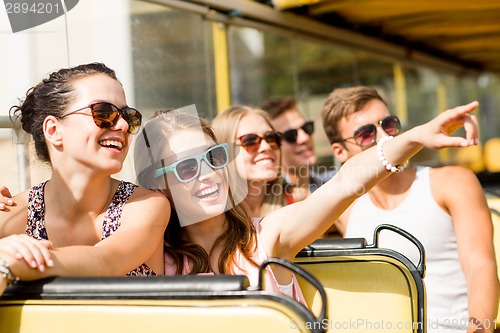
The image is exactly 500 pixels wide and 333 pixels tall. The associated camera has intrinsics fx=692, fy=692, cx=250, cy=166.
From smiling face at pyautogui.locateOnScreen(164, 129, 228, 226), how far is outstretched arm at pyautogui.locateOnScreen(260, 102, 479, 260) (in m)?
0.15

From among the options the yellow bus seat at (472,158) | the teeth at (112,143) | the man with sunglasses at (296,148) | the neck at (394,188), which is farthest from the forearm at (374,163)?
the yellow bus seat at (472,158)

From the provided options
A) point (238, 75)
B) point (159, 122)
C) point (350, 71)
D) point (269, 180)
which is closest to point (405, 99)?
point (350, 71)

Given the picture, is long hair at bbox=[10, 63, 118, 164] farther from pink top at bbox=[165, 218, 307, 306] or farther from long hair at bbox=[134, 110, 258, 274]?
pink top at bbox=[165, 218, 307, 306]

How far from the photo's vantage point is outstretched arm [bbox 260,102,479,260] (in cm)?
152

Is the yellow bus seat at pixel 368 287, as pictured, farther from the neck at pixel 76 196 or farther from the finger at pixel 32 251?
the finger at pixel 32 251

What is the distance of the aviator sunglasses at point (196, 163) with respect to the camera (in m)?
1.90

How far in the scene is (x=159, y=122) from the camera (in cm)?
206

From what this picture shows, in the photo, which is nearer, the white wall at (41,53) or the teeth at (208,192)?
the teeth at (208,192)

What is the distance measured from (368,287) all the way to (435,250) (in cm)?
42

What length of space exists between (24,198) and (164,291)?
692 mm

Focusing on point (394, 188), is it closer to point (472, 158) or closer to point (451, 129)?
point (451, 129)

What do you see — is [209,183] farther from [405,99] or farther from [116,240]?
[405,99]

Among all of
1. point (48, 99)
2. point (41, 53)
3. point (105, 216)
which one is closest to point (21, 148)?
point (41, 53)

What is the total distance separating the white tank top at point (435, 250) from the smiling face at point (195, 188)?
2.35 ft
